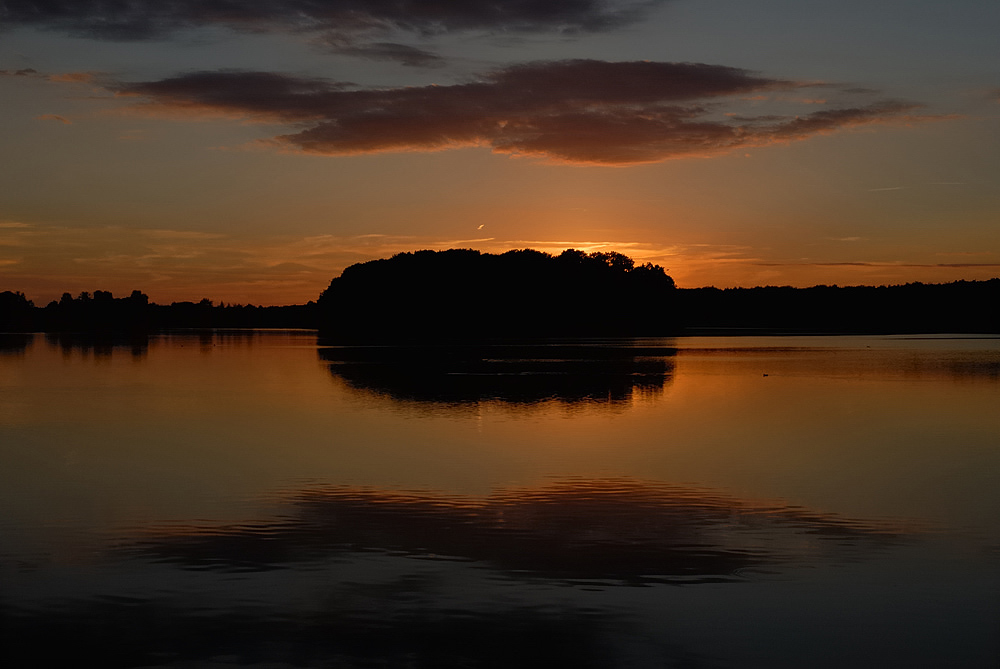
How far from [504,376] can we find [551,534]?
37428mm

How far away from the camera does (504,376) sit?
5284cm

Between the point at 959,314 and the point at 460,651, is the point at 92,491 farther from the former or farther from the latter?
the point at 959,314

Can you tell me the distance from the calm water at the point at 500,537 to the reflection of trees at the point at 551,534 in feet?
0.23

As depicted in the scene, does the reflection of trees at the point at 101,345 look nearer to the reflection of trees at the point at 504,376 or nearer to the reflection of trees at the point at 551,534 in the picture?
the reflection of trees at the point at 504,376

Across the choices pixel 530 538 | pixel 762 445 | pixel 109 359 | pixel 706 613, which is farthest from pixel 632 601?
pixel 109 359

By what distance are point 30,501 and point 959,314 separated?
200m

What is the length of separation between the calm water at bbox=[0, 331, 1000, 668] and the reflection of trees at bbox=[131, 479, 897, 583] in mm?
70

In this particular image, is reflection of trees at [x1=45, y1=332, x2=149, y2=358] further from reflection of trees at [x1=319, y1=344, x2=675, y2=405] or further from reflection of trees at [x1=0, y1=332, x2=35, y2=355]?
reflection of trees at [x1=319, y1=344, x2=675, y2=405]

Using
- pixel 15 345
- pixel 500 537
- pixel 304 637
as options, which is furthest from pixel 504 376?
pixel 15 345

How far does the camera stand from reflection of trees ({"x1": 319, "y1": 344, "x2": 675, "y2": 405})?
4103 cm

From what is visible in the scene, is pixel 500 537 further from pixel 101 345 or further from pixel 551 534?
pixel 101 345

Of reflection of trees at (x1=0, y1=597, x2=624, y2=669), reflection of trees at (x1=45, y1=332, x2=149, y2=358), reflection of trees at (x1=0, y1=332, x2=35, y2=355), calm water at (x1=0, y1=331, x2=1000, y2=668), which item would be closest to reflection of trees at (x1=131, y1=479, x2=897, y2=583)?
calm water at (x1=0, y1=331, x2=1000, y2=668)

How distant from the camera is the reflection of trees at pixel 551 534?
13695 millimetres

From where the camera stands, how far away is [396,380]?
5038cm
